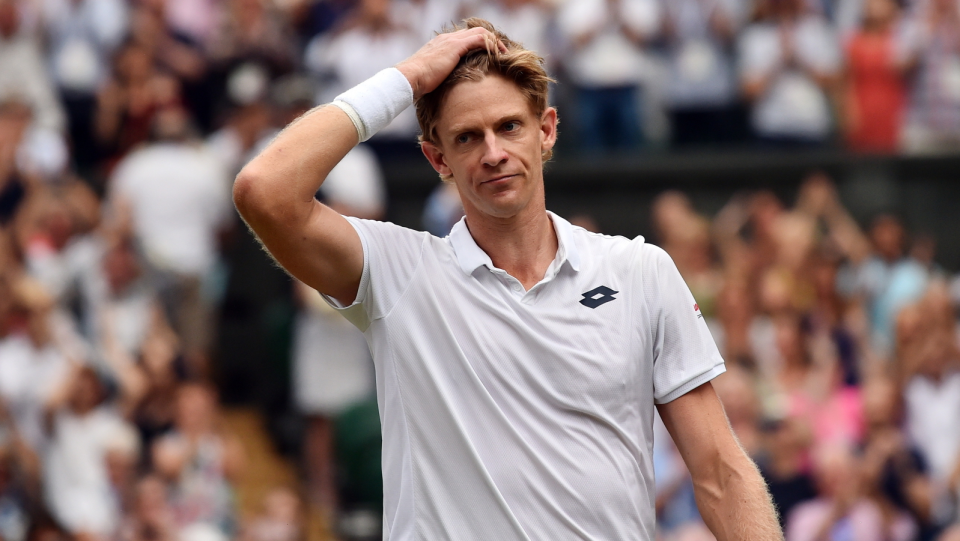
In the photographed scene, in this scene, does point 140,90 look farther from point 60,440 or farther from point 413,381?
point 413,381

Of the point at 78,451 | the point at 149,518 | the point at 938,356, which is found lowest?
the point at 149,518

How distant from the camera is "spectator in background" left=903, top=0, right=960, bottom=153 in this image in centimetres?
1169

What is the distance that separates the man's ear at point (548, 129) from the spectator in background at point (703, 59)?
8.57 metres

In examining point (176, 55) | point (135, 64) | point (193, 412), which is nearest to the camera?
point (193, 412)

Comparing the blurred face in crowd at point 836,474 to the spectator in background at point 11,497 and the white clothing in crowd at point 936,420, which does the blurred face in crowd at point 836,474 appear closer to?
the white clothing in crowd at point 936,420

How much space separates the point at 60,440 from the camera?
8961 millimetres

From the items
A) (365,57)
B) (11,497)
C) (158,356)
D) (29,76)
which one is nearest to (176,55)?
(29,76)

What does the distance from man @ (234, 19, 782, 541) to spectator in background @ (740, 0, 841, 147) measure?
28.2 ft

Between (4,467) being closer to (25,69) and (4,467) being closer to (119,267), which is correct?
(119,267)

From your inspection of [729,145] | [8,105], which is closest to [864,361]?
[729,145]

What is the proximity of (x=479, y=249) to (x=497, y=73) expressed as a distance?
45 cm

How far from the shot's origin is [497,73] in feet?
11.3

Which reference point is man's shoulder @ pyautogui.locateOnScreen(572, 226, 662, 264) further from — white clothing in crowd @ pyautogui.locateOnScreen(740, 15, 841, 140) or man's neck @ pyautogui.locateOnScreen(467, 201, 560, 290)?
white clothing in crowd @ pyautogui.locateOnScreen(740, 15, 841, 140)

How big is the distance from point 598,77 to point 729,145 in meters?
1.49
